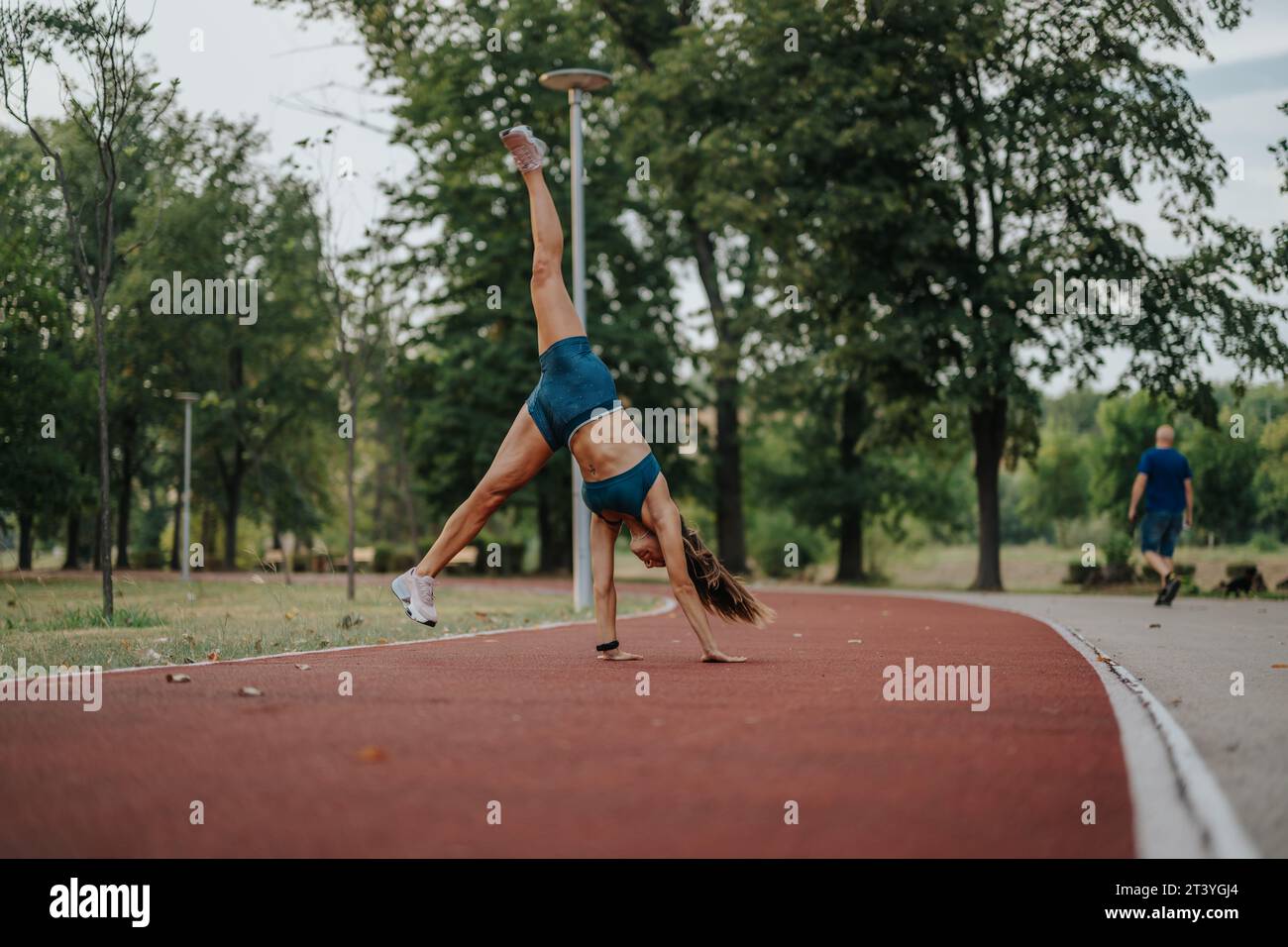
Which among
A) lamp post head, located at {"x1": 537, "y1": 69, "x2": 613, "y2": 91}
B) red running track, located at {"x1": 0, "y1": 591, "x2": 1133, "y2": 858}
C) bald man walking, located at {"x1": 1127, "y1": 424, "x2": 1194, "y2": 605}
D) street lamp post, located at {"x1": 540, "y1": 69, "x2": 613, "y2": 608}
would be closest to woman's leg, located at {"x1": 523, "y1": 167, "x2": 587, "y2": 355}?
red running track, located at {"x1": 0, "y1": 591, "x2": 1133, "y2": 858}

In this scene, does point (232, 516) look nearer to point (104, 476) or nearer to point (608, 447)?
point (104, 476)

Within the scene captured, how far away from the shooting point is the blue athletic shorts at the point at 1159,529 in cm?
1633

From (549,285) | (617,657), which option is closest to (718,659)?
(617,657)

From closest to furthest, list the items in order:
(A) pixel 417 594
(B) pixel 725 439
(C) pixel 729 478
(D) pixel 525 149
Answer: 1. (A) pixel 417 594
2. (D) pixel 525 149
3. (C) pixel 729 478
4. (B) pixel 725 439

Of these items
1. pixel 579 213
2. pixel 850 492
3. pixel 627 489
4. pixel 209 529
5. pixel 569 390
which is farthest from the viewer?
pixel 209 529

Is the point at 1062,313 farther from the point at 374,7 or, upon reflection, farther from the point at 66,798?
the point at 66,798

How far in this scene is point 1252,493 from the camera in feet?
189

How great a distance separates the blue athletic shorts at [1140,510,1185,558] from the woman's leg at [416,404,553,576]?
36.4 ft

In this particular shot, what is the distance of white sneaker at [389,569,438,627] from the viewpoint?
7.88m

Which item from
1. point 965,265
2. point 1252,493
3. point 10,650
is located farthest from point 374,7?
point 1252,493

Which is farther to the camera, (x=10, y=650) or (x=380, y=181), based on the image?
(x=380, y=181)

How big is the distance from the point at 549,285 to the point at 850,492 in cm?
2998

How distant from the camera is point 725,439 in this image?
34.8 metres
